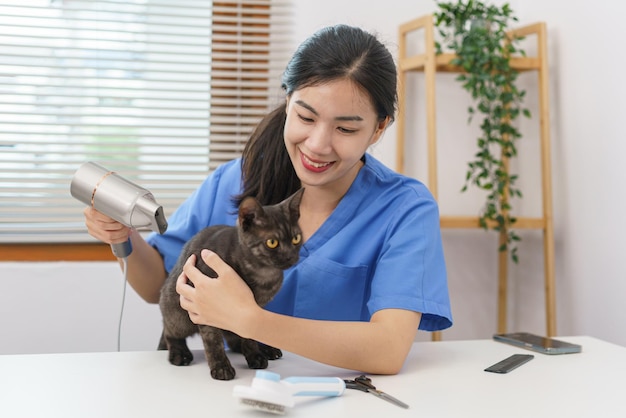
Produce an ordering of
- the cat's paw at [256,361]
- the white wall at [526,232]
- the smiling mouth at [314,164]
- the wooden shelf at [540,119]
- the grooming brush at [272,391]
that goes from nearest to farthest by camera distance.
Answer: the grooming brush at [272,391], the cat's paw at [256,361], the smiling mouth at [314,164], the white wall at [526,232], the wooden shelf at [540,119]

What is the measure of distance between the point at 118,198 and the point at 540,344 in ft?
2.97

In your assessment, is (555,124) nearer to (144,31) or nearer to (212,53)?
(212,53)

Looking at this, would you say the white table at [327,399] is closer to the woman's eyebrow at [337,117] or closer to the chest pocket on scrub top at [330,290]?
the chest pocket on scrub top at [330,290]

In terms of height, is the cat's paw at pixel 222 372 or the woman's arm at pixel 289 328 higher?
the woman's arm at pixel 289 328

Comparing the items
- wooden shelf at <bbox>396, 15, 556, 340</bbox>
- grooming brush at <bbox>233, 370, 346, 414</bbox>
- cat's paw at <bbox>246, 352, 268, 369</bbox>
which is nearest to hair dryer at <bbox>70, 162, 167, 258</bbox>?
cat's paw at <bbox>246, 352, 268, 369</bbox>

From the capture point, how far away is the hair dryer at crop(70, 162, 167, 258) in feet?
4.09

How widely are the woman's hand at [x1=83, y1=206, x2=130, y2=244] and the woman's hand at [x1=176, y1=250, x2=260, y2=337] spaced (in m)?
0.32

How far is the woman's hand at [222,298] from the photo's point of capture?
1.11 meters

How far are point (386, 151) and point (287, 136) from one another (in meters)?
1.35

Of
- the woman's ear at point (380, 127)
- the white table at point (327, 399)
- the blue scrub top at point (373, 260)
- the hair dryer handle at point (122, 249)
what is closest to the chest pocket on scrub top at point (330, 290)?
the blue scrub top at point (373, 260)

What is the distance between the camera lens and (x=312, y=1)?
2.58m

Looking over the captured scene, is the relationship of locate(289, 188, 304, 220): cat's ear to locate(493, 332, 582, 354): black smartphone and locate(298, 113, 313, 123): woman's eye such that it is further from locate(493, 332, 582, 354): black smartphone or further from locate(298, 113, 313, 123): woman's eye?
locate(493, 332, 582, 354): black smartphone

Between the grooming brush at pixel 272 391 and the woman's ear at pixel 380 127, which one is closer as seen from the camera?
the grooming brush at pixel 272 391

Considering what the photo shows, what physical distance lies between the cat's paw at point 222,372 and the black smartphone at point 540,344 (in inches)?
26.0
